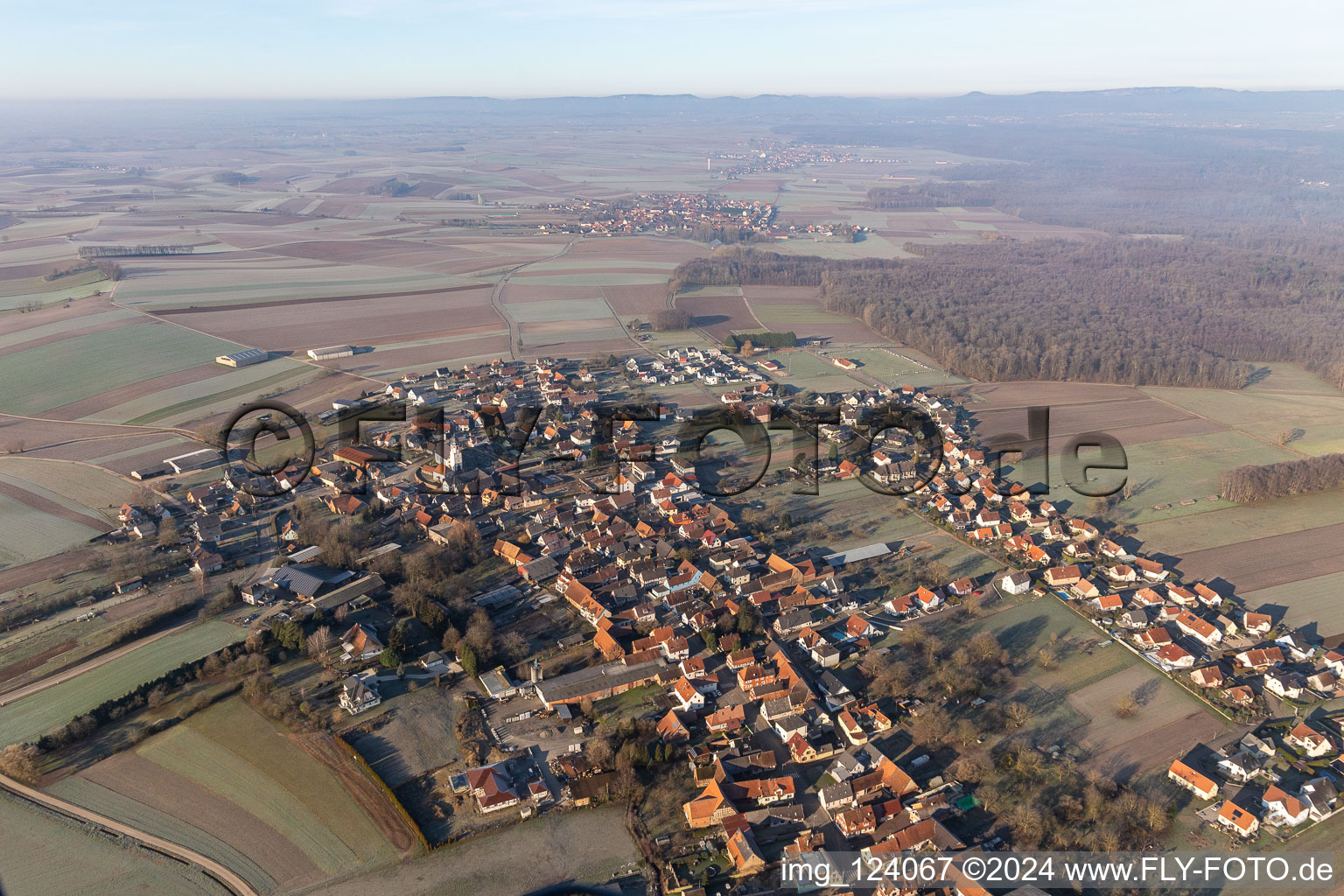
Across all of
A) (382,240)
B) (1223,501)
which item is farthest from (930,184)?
(1223,501)

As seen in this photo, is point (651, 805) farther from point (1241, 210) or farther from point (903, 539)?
point (1241, 210)

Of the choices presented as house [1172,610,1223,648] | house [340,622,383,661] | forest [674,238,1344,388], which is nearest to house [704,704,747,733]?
house [340,622,383,661]

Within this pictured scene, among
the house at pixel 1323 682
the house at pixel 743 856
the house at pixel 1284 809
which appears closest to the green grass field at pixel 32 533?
the house at pixel 743 856

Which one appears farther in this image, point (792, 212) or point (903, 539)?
point (792, 212)

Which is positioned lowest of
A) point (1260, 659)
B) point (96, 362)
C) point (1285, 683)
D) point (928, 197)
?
point (1285, 683)

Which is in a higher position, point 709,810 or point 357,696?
point 357,696

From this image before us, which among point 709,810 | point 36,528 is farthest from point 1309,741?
point 36,528

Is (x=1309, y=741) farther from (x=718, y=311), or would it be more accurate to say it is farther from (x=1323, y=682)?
(x=718, y=311)
